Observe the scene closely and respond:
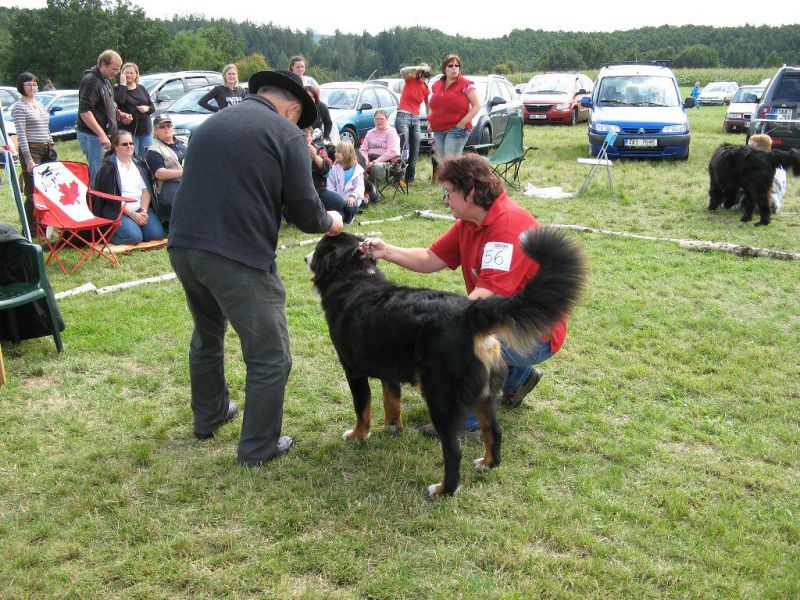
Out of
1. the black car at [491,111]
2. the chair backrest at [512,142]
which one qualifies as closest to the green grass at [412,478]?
the chair backrest at [512,142]

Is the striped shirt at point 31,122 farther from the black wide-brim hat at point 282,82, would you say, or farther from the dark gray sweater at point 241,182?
the dark gray sweater at point 241,182

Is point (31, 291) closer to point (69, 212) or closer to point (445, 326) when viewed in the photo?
point (69, 212)

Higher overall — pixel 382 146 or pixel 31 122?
pixel 31 122

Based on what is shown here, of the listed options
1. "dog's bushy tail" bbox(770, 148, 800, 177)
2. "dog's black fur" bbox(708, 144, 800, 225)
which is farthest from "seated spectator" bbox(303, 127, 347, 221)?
"dog's bushy tail" bbox(770, 148, 800, 177)

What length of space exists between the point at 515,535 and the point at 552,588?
34 cm

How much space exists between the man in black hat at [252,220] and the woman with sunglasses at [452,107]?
7.01 metres

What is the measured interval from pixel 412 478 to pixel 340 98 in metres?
12.1

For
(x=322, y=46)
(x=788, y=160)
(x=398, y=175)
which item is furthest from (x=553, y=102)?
(x=322, y=46)

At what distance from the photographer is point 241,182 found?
9.91ft

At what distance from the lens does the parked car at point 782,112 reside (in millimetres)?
12008

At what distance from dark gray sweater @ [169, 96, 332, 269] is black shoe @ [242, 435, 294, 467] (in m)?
1.07

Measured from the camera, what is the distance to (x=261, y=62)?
3716cm

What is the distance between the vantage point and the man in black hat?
3.02 m

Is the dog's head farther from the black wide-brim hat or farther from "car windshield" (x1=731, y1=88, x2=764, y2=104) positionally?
"car windshield" (x1=731, y1=88, x2=764, y2=104)
